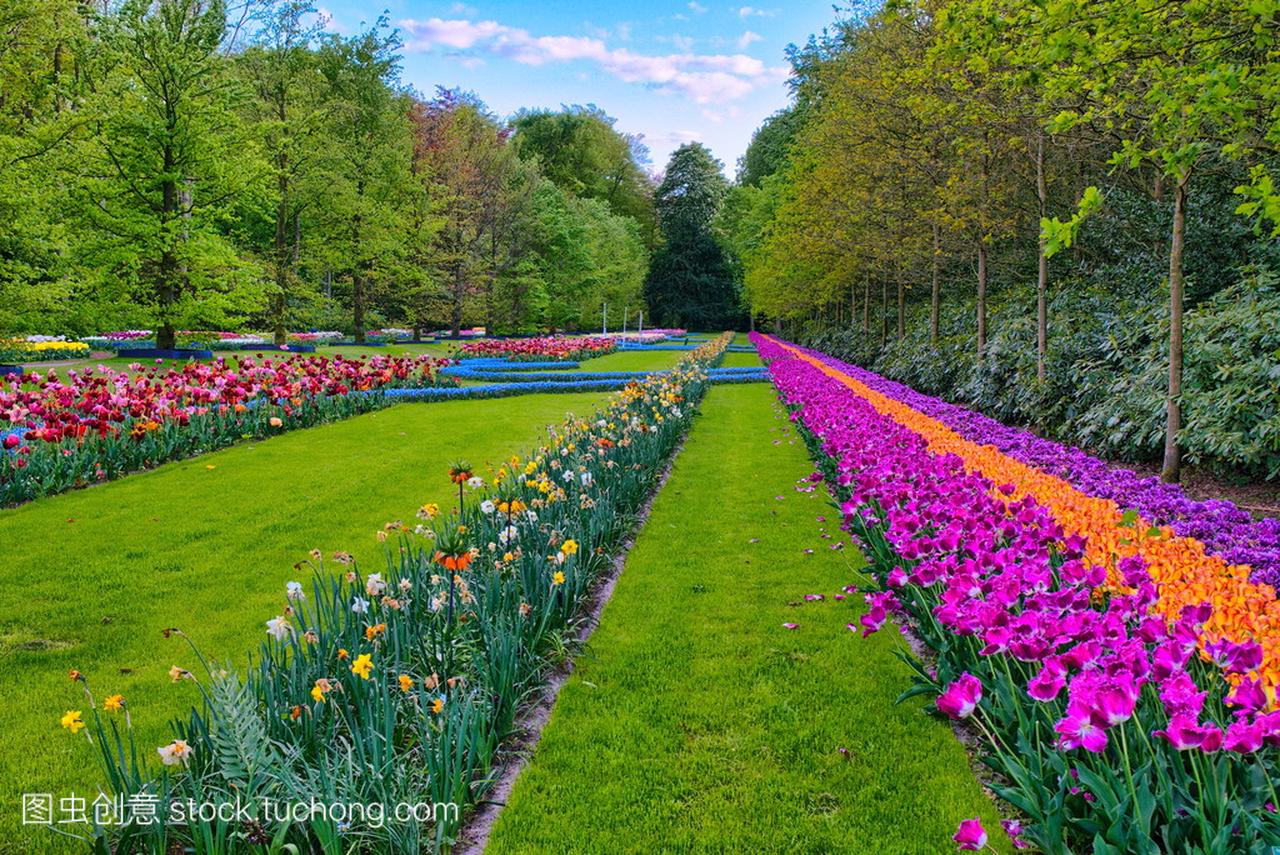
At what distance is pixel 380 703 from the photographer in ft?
7.67

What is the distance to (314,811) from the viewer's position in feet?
6.17

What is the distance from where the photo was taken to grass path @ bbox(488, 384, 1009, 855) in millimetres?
2312

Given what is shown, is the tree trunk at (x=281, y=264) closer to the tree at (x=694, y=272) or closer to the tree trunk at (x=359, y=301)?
the tree trunk at (x=359, y=301)

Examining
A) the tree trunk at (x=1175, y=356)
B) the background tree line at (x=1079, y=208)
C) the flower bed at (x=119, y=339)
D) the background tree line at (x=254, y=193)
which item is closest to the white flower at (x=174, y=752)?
the background tree line at (x=1079, y=208)

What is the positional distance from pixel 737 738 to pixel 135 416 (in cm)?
671

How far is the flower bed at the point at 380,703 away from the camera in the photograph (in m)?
1.98

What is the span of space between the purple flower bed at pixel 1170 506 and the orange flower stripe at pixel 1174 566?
0.67 ft

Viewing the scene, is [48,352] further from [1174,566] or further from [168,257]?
[1174,566]

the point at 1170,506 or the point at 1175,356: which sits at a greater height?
the point at 1175,356

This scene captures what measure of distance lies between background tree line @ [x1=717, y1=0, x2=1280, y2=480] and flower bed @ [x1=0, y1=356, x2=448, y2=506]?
24.7ft

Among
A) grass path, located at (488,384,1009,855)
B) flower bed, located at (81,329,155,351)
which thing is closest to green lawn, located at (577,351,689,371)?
flower bed, located at (81,329,155,351)

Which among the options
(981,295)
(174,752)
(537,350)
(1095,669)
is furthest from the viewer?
(537,350)

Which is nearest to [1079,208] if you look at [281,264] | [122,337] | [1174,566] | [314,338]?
[1174,566]

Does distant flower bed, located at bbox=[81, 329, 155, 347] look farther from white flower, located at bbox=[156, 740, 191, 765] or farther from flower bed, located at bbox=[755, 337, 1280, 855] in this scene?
flower bed, located at bbox=[755, 337, 1280, 855]
